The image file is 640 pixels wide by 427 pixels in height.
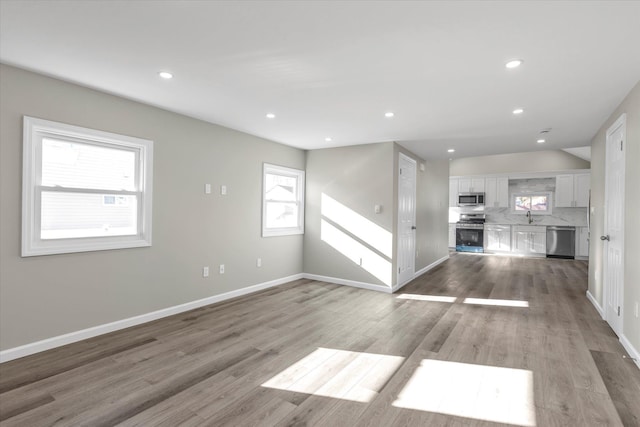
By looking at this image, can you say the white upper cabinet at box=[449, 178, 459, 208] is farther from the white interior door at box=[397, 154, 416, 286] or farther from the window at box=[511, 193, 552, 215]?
the white interior door at box=[397, 154, 416, 286]

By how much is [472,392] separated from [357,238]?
3344 millimetres

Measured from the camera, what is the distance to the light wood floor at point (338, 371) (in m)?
2.02

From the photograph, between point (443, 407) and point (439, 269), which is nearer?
point (443, 407)

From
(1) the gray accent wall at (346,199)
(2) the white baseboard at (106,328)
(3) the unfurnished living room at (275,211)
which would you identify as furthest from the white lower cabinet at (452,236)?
(2) the white baseboard at (106,328)

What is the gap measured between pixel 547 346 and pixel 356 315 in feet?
6.35

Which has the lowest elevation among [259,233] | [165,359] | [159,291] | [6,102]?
[165,359]

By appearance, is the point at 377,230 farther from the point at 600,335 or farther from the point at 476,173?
the point at 476,173

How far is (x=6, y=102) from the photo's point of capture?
8.73 ft

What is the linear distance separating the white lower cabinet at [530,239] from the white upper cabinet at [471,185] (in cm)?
149

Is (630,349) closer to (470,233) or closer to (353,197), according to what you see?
(353,197)

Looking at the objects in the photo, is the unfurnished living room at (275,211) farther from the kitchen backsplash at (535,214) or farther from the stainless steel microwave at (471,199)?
the kitchen backsplash at (535,214)

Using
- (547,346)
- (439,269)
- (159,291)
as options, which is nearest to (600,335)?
(547,346)

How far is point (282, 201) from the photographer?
5.67 m

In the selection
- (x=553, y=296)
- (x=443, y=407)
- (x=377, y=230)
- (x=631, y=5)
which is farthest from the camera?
(x=377, y=230)
